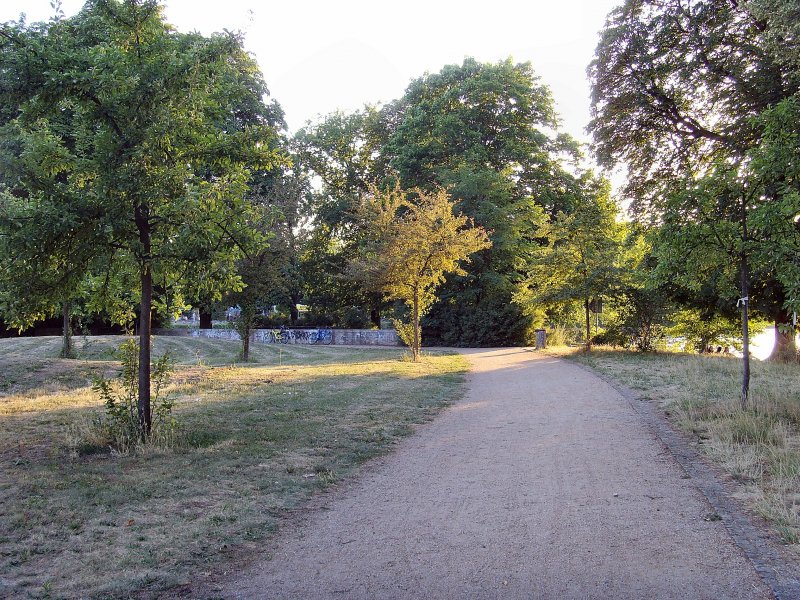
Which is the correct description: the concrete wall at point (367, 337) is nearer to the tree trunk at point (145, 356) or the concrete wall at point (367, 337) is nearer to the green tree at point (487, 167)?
the green tree at point (487, 167)

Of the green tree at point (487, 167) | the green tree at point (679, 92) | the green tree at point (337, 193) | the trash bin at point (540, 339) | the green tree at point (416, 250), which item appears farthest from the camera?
the green tree at point (337, 193)

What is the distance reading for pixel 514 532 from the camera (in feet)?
16.4

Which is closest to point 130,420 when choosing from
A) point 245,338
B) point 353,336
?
point 245,338

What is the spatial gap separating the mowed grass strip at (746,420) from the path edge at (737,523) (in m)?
0.15

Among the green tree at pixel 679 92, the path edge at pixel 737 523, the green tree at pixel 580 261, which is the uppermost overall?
the green tree at pixel 679 92

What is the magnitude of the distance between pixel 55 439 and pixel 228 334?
32681 mm

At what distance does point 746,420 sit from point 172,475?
765cm

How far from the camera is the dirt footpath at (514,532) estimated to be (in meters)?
4.04

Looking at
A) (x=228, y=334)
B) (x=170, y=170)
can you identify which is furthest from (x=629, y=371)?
(x=228, y=334)

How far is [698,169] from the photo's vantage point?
68.2ft

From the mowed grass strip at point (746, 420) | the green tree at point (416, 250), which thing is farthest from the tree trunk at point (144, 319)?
the green tree at point (416, 250)

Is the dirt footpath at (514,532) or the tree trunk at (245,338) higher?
the tree trunk at (245,338)

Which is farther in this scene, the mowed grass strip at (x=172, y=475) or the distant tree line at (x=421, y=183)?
the distant tree line at (x=421, y=183)

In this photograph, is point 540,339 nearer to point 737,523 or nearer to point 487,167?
point 487,167
